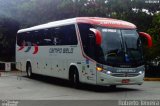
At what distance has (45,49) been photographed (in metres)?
22.2

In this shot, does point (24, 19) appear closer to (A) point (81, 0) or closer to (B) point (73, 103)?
(A) point (81, 0)

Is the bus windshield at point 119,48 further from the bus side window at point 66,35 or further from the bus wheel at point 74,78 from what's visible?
the bus wheel at point 74,78

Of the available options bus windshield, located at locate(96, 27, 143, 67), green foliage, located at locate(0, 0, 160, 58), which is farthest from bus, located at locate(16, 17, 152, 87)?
green foliage, located at locate(0, 0, 160, 58)

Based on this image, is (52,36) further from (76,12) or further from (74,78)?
(76,12)

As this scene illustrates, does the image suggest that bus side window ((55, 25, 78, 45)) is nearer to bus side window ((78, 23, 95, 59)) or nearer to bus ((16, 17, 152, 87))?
bus ((16, 17, 152, 87))

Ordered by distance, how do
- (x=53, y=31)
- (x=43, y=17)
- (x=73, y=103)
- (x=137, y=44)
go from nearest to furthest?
(x=73, y=103)
(x=137, y=44)
(x=53, y=31)
(x=43, y=17)

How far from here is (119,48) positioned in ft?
55.5

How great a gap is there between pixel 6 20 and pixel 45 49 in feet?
50.7

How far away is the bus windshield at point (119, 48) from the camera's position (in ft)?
54.7

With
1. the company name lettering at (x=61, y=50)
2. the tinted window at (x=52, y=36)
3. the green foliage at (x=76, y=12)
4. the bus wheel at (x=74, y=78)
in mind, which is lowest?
the bus wheel at (x=74, y=78)

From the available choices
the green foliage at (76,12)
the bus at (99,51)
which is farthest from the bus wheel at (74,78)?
the green foliage at (76,12)

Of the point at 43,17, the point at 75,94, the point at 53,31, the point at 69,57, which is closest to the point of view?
the point at 75,94

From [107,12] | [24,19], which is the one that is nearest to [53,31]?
[107,12]

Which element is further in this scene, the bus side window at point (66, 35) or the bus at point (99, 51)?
the bus side window at point (66, 35)
